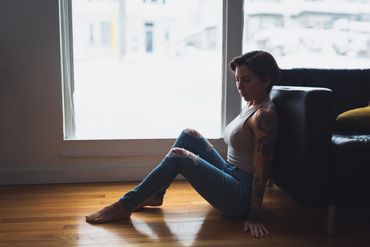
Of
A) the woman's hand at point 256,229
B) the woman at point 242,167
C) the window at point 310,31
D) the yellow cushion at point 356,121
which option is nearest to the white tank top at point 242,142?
the woman at point 242,167

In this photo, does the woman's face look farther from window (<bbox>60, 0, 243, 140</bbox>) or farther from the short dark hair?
window (<bbox>60, 0, 243, 140</bbox>)

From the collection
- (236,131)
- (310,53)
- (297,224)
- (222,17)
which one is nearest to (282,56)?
(310,53)

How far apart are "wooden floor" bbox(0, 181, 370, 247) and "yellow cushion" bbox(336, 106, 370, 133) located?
A: 0.47 meters

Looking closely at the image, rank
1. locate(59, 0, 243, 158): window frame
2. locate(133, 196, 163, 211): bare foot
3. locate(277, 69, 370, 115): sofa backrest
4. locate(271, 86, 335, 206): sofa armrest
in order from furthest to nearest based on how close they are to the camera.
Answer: locate(59, 0, 243, 158): window frame < locate(277, 69, 370, 115): sofa backrest < locate(133, 196, 163, 211): bare foot < locate(271, 86, 335, 206): sofa armrest

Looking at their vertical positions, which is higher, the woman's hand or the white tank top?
the white tank top

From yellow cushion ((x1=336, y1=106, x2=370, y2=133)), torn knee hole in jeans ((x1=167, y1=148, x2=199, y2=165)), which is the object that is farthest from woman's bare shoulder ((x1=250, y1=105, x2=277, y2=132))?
yellow cushion ((x1=336, y1=106, x2=370, y2=133))

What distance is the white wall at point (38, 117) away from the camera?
8.04 feet

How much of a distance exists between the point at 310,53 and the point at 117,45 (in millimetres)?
1401

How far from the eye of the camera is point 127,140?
2.63 meters

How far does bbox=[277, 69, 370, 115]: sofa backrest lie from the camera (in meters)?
2.33

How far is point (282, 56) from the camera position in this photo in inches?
111

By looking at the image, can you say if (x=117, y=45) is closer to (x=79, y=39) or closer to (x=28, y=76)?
(x=79, y=39)

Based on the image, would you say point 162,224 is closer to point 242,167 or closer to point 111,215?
point 111,215

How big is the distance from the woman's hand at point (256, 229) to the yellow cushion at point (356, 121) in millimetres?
682
